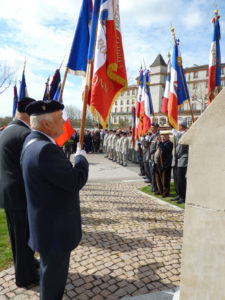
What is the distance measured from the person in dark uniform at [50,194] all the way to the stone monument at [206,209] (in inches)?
40.3

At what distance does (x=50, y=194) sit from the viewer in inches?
81.4

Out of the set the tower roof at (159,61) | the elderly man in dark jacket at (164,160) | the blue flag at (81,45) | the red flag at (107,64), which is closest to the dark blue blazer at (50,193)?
the red flag at (107,64)

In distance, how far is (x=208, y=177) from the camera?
1.87m

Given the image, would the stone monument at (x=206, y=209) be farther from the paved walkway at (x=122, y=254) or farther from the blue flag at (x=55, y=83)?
the blue flag at (x=55, y=83)

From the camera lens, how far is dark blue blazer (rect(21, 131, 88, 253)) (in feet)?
6.49

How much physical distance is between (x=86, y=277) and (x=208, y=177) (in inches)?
87.4

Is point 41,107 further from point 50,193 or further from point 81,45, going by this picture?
point 81,45

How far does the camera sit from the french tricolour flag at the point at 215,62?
6.67m

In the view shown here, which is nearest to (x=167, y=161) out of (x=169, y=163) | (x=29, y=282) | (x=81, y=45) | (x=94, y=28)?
(x=169, y=163)

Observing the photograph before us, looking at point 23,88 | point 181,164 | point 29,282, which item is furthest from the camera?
point 23,88

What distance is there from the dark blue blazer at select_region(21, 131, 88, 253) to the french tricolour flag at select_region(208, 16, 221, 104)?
19.2 feet

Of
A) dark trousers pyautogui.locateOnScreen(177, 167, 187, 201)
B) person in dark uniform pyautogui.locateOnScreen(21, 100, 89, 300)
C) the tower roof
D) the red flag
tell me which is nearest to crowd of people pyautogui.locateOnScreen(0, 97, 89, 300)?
person in dark uniform pyautogui.locateOnScreen(21, 100, 89, 300)

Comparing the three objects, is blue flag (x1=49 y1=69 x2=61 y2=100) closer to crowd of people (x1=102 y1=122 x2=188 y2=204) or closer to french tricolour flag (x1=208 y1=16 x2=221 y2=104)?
crowd of people (x1=102 y1=122 x2=188 y2=204)

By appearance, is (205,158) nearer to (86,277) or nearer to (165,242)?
(86,277)
